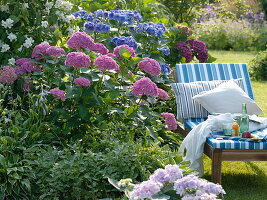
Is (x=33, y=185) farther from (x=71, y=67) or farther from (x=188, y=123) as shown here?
(x=188, y=123)

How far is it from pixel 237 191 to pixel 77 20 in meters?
2.05

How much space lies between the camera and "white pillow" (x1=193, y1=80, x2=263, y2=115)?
514 cm

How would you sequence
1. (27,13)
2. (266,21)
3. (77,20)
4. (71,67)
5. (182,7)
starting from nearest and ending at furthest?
1. (71,67)
2. (27,13)
3. (77,20)
4. (182,7)
5. (266,21)

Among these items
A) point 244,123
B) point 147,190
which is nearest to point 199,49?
point 244,123

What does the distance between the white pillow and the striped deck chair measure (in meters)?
0.14

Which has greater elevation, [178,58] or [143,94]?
[143,94]

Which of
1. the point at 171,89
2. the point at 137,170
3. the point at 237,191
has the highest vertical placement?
the point at 137,170

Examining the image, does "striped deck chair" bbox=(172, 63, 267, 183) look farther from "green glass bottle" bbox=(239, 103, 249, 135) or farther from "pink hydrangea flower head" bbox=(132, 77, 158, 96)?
"pink hydrangea flower head" bbox=(132, 77, 158, 96)

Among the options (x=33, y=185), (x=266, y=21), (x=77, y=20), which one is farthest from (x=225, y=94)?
(x=266, y=21)

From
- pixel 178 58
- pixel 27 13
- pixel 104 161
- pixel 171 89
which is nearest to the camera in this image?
pixel 104 161

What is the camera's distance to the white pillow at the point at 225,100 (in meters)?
5.14

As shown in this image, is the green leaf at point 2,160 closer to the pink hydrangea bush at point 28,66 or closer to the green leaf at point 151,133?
the pink hydrangea bush at point 28,66

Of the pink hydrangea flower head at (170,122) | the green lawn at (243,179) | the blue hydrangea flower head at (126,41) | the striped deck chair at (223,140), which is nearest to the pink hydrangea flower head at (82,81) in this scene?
the blue hydrangea flower head at (126,41)

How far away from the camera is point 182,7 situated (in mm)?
7875
